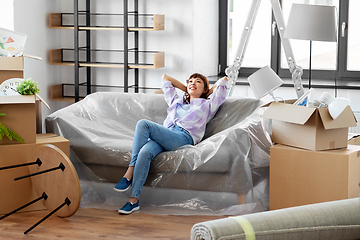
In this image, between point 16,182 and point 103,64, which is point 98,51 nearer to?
point 103,64

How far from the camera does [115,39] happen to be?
4.32 m

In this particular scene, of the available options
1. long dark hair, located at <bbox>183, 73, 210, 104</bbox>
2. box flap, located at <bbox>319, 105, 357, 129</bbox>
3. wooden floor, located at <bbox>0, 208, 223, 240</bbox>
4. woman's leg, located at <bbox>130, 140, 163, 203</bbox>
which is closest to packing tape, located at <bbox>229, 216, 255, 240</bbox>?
wooden floor, located at <bbox>0, 208, 223, 240</bbox>

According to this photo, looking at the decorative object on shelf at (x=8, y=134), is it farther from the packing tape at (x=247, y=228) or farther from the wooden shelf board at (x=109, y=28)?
the wooden shelf board at (x=109, y=28)

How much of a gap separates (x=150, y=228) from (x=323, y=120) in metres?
1.04

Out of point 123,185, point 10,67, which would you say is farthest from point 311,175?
point 10,67

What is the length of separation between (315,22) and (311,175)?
0.91 meters

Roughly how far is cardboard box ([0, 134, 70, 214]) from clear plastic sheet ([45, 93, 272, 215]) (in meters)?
0.26

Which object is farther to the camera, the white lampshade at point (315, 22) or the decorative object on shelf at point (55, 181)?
the white lampshade at point (315, 22)

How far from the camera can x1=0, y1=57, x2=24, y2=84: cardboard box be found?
2.53 meters

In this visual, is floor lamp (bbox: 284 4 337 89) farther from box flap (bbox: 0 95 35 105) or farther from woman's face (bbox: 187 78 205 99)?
box flap (bbox: 0 95 35 105)

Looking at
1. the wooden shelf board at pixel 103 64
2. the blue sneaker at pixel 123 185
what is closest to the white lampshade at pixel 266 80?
the blue sneaker at pixel 123 185

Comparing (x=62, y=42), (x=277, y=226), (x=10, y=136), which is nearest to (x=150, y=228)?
(x=10, y=136)

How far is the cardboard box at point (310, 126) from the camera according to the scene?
Answer: 2.23 metres

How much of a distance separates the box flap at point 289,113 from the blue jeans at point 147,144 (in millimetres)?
568
